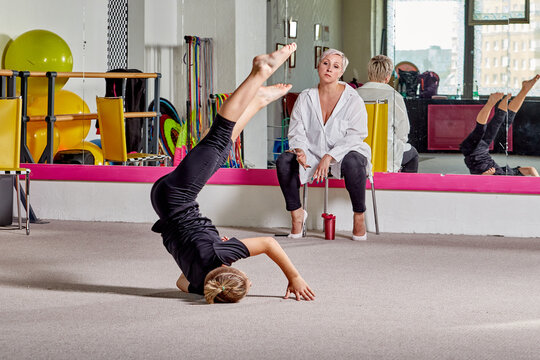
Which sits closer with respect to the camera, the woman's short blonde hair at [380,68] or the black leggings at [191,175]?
the black leggings at [191,175]

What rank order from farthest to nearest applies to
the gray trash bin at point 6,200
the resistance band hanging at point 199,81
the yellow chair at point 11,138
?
the resistance band hanging at point 199,81 < the gray trash bin at point 6,200 < the yellow chair at point 11,138

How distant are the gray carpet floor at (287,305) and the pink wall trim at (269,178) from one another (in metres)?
0.40

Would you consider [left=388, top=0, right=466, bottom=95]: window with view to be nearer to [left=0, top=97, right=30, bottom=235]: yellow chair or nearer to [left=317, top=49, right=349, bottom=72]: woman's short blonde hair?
[left=317, top=49, right=349, bottom=72]: woman's short blonde hair

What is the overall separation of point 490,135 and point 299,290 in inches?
90.2

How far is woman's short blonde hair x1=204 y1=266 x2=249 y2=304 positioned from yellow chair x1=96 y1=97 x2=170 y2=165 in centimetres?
260

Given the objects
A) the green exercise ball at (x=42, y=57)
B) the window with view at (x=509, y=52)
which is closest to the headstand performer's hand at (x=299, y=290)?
the window with view at (x=509, y=52)

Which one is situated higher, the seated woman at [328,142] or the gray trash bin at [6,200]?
the seated woman at [328,142]

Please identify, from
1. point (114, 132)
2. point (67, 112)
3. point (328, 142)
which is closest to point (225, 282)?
point (328, 142)

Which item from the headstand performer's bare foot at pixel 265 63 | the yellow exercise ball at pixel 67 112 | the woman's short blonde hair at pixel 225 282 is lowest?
the woman's short blonde hair at pixel 225 282

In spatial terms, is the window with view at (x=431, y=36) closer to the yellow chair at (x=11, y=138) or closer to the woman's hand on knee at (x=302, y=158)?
the woman's hand on knee at (x=302, y=158)

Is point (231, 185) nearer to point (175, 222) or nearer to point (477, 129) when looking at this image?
point (477, 129)

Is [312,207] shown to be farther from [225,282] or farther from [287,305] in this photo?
[225,282]

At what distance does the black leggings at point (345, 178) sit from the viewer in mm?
4629

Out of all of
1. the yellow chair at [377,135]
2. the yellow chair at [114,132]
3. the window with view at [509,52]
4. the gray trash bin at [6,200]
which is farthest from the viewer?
the yellow chair at [114,132]
